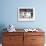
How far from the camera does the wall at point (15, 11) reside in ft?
13.8

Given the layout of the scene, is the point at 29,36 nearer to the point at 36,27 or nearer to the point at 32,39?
the point at 32,39

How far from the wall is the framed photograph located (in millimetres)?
117

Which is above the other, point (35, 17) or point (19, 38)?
point (35, 17)

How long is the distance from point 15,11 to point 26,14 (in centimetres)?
36

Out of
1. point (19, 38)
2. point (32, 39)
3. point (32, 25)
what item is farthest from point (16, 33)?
point (32, 25)

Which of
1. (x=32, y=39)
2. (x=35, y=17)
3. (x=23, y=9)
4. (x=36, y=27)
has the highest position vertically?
(x=23, y=9)

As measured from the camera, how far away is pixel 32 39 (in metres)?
3.74

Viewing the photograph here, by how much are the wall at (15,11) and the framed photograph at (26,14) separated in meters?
0.12

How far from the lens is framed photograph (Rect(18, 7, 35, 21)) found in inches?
165

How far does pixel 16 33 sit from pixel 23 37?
23cm

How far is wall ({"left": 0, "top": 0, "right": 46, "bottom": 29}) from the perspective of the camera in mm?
4195

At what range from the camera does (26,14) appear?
4227mm

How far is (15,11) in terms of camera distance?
4207 millimetres

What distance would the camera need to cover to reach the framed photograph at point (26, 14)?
420cm
